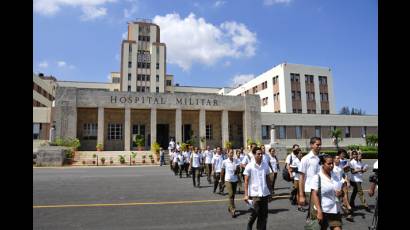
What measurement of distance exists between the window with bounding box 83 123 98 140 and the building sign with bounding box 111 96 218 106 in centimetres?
411

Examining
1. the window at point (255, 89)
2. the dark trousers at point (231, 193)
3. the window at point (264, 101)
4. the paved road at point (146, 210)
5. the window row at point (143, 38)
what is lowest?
the paved road at point (146, 210)

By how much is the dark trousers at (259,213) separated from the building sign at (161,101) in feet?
98.5

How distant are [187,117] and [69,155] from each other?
15.6 m

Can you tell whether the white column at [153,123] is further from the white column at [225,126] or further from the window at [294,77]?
the window at [294,77]

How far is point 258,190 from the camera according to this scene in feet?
21.4

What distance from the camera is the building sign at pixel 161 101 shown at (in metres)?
34.7

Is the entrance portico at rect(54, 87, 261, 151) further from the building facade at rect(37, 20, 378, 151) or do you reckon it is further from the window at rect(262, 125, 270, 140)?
the window at rect(262, 125, 270, 140)

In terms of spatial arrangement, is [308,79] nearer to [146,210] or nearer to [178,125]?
[178,125]

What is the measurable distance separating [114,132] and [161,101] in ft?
22.7

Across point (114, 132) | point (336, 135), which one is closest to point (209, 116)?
point (114, 132)

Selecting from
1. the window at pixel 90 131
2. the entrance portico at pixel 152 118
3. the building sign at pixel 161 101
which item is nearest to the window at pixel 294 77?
the entrance portico at pixel 152 118

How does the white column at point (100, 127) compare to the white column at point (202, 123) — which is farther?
the white column at point (202, 123)

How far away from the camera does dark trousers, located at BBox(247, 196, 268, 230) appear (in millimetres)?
6209
